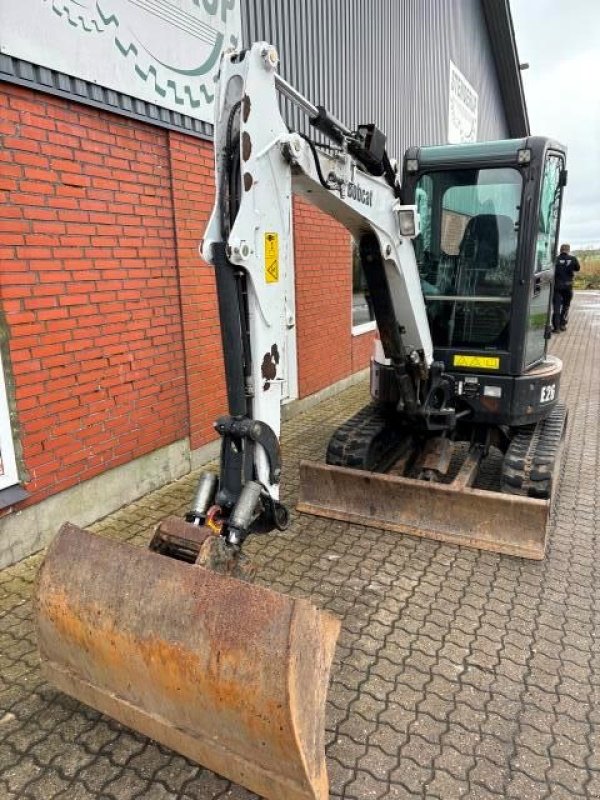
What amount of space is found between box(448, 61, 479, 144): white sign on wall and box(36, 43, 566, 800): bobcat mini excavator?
958 centimetres

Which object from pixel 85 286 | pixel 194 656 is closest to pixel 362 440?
pixel 85 286

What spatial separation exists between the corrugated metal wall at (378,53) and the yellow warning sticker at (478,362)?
3.67m

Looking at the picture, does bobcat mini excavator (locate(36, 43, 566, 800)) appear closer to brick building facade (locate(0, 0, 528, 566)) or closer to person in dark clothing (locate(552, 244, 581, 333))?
→ brick building facade (locate(0, 0, 528, 566))

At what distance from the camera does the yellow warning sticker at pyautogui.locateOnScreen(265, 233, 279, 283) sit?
8.70 ft

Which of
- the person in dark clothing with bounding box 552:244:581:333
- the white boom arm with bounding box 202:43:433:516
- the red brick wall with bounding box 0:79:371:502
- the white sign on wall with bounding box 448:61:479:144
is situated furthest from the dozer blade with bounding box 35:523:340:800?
the person in dark clothing with bounding box 552:244:581:333

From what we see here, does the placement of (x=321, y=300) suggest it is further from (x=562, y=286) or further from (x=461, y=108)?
(x=461, y=108)

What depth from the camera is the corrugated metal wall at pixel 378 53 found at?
6.56 metres

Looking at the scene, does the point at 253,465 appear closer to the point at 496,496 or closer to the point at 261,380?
the point at 261,380

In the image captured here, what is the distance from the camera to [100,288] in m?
4.37

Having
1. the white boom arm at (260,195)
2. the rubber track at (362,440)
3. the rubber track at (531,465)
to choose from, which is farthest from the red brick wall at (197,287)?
the rubber track at (531,465)

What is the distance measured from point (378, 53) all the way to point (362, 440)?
718 cm

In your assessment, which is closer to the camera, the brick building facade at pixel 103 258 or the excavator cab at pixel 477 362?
the brick building facade at pixel 103 258

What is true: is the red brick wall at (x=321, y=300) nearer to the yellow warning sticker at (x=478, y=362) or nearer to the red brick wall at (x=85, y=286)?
the red brick wall at (x=85, y=286)

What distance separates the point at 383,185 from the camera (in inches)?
148
